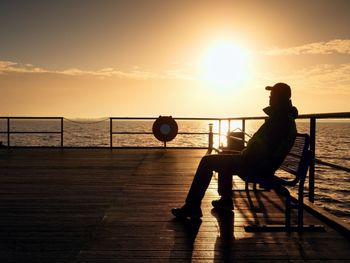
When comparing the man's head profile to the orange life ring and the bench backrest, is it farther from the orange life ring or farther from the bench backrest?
the orange life ring

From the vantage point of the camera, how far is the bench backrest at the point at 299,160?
352cm

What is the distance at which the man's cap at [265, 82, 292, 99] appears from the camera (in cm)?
364

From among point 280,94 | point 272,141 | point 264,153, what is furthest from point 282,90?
point 264,153

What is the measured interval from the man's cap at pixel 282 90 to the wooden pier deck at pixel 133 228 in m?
1.33

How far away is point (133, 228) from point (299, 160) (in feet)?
5.89

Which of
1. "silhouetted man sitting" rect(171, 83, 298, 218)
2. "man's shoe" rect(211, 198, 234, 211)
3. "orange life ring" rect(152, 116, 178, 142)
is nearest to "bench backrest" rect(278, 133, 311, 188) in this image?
"silhouetted man sitting" rect(171, 83, 298, 218)

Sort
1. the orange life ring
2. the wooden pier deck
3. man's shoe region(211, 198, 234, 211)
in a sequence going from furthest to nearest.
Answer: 1. the orange life ring
2. man's shoe region(211, 198, 234, 211)
3. the wooden pier deck

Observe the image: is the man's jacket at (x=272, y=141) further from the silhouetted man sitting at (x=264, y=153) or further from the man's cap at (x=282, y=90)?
the man's cap at (x=282, y=90)

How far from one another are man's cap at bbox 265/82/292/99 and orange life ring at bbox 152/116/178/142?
9.38 m

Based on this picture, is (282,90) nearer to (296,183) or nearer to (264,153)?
(264,153)

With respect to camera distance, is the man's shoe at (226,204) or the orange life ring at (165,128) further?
the orange life ring at (165,128)

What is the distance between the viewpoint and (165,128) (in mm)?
13086

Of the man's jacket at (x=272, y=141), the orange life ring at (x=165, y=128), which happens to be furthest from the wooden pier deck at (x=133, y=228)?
the orange life ring at (x=165, y=128)

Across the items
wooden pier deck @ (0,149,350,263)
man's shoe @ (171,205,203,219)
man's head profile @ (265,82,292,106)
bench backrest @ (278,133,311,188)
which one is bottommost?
wooden pier deck @ (0,149,350,263)
